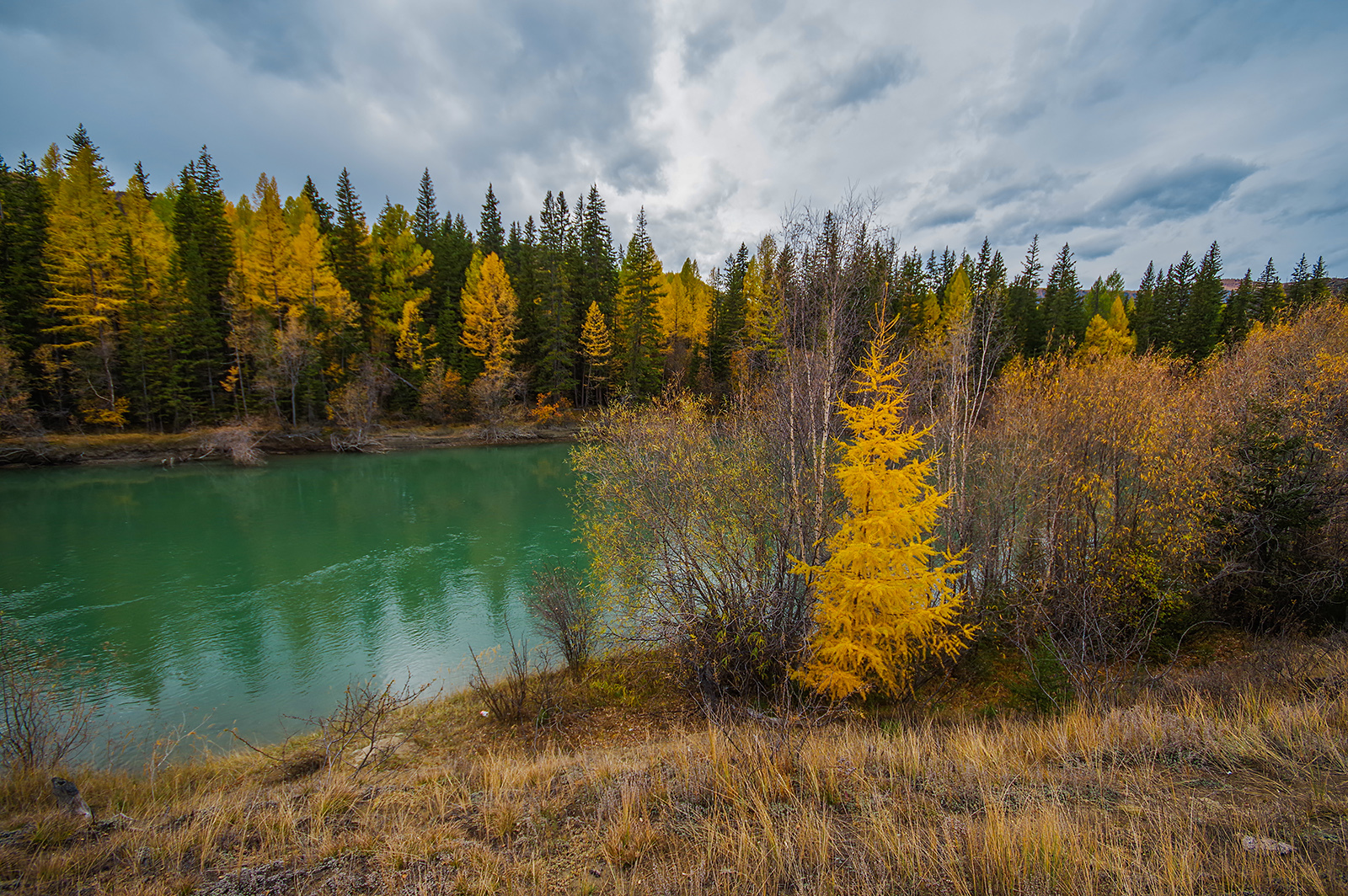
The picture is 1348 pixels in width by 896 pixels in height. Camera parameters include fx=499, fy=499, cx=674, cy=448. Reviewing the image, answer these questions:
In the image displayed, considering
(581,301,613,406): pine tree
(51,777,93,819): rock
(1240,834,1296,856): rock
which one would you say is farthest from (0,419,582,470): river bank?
(1240,834,1296,856): rock

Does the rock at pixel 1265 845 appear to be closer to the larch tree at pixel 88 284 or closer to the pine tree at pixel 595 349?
the pine tree at pixel 595 349

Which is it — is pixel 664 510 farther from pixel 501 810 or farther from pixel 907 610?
pixel 501 810

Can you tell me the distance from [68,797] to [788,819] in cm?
634

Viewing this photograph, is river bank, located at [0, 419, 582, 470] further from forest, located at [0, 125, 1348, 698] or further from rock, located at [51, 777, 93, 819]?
rock, located at [51, 777, 93, 819]

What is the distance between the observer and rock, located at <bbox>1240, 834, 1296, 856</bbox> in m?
2.84

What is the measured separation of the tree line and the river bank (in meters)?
1.25

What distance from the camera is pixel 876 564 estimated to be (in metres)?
7.54

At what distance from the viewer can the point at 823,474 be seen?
895 cm

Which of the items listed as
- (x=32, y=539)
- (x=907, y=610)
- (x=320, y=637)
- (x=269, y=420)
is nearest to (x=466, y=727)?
(x=320, y=637)

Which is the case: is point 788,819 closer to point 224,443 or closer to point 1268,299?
point 224,443

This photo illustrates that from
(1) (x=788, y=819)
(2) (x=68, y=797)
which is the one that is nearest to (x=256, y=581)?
(2) (x=68, y=797)

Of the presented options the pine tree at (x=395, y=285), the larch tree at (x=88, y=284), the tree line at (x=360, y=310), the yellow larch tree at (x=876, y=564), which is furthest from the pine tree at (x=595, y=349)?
the yellow larch tree at (x=876, y=564)

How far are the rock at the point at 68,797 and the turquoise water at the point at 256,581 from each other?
14.7 ft

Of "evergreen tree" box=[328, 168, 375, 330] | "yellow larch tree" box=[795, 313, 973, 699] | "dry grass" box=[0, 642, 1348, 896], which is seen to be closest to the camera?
"dry grass" box=[0, 642, 1348, 896]
